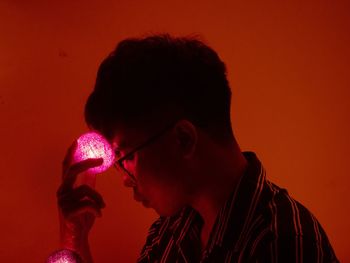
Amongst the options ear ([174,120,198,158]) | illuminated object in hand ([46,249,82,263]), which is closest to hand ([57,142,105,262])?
illuminated object in hand ([46,249,82,263])

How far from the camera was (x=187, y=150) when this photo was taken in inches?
29.0

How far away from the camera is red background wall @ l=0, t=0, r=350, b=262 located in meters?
1.09

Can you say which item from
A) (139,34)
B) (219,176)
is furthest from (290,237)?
(139,34)

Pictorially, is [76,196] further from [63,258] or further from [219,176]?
[219,176]

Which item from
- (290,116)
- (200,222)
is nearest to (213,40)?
(290,116)

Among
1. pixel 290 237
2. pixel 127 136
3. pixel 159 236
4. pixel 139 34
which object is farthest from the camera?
pixel 139 34

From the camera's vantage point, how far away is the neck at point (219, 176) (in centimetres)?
77

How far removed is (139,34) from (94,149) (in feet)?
1.71

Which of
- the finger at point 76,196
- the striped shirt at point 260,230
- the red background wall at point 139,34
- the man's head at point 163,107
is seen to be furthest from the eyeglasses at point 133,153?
the red background wall at point 139,34

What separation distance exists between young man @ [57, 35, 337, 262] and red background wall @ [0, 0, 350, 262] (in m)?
0.37

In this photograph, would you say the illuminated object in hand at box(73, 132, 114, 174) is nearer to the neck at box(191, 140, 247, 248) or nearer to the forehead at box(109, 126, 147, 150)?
the forehead at box(109, 126, 147, 150)

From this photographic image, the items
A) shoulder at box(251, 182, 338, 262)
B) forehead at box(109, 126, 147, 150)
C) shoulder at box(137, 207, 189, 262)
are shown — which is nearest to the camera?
shoulder at box(251, 182, 338, 262)

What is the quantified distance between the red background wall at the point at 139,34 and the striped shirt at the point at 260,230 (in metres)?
0.51

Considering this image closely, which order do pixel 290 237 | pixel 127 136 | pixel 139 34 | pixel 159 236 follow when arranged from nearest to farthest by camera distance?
pixel 290 237, pixel 127 136, pixel 159 236, pixel 139 34
